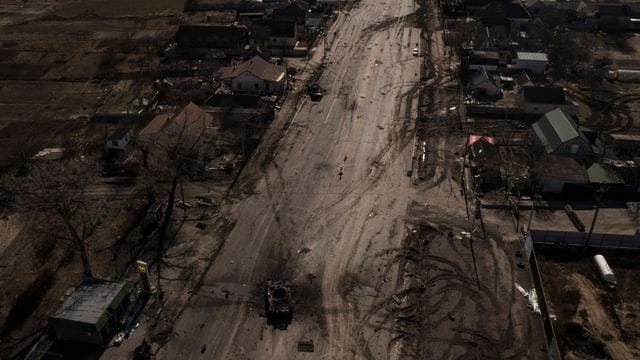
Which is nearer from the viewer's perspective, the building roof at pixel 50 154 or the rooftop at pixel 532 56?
the building roof at pixel 50 154

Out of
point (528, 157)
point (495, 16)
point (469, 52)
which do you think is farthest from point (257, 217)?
point (495, 16)

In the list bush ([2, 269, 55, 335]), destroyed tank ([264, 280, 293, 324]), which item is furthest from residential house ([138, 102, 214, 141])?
destroyed tank ([264, 280, 293, 324])

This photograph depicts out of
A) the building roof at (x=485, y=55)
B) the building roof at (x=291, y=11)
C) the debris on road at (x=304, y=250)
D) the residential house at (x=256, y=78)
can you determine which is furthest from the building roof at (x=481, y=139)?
the building roof at (x=291, y=11)

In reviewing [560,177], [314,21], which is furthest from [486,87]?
[314,21]

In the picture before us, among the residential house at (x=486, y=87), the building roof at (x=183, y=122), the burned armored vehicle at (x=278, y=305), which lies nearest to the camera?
the burned armored vehicle at (x=278, y=305)

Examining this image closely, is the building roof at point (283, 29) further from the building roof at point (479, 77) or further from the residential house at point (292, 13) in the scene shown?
the building roof at point (479, 77)

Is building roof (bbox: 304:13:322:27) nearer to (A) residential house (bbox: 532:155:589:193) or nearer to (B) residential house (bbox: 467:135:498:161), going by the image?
(B) residential house (bbox: 467:135:498:161)
